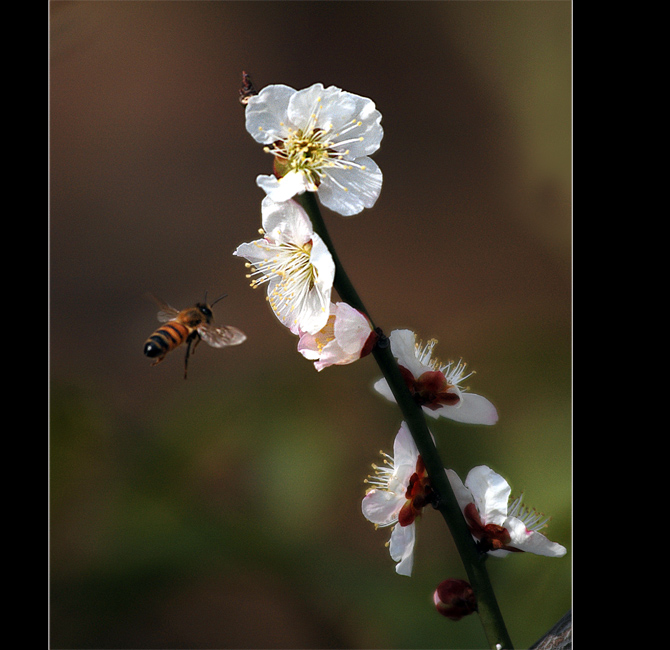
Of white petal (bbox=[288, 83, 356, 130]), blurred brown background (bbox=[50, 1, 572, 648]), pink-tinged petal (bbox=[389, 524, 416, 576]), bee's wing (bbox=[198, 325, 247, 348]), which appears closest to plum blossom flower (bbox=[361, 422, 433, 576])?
pink-tinged petal (bbox=[389, 524, 416, 576])

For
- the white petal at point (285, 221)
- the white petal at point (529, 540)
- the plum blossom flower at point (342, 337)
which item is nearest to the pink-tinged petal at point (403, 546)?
the white petal at point (529, 540)

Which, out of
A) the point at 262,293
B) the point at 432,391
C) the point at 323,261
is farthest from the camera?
the point at 262,293

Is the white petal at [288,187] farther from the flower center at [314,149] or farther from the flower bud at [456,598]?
the flower bud at [456,598]

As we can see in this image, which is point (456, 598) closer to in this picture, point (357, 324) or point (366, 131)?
point (357, 324)

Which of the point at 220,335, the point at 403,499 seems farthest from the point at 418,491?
the point at 220,335

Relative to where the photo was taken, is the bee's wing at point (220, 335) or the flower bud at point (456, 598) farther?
the bee's wing at point (220, 335)

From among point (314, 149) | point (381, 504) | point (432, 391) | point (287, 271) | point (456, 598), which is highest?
point (314, 149)
